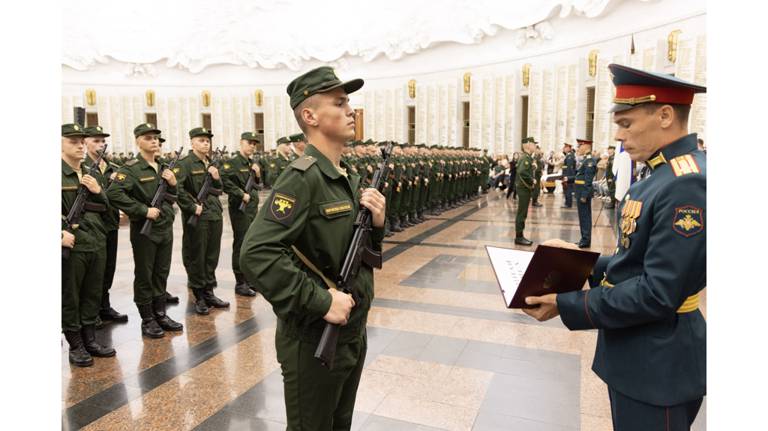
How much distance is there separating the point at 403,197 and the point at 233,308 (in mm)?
6294

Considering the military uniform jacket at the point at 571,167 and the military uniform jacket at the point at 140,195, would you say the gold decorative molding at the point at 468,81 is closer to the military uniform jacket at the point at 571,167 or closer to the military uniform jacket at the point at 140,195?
the military uniform jacket at the point at 571,167

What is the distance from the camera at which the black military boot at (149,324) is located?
15.0 ft

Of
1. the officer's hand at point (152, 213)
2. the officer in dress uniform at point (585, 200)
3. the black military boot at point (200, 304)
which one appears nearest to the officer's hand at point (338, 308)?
the officer's hand at point (152, 213)

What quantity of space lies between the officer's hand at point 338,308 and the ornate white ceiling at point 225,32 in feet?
84.8

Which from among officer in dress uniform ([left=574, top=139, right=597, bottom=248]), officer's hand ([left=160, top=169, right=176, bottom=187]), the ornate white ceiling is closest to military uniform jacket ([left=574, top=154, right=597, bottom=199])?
officer in dress uniform ([left=574, top=139, right=597, bottom=248])

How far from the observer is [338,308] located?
1.78 m

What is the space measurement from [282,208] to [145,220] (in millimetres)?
3406

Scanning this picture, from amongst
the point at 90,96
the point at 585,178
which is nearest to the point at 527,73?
the point at 585,178

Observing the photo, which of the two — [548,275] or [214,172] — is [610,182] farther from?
[548,275]

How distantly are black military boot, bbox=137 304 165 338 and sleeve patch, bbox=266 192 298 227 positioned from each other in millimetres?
Result: 3352

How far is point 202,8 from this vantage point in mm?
30484

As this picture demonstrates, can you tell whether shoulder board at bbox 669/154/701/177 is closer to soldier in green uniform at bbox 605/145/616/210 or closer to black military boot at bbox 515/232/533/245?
black military boot at bbox 515/232/533/245

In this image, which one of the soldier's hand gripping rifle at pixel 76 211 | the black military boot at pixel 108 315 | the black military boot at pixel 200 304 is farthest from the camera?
the black military boot at pixel 200 304

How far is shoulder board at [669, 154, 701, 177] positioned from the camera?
1.58 metres
